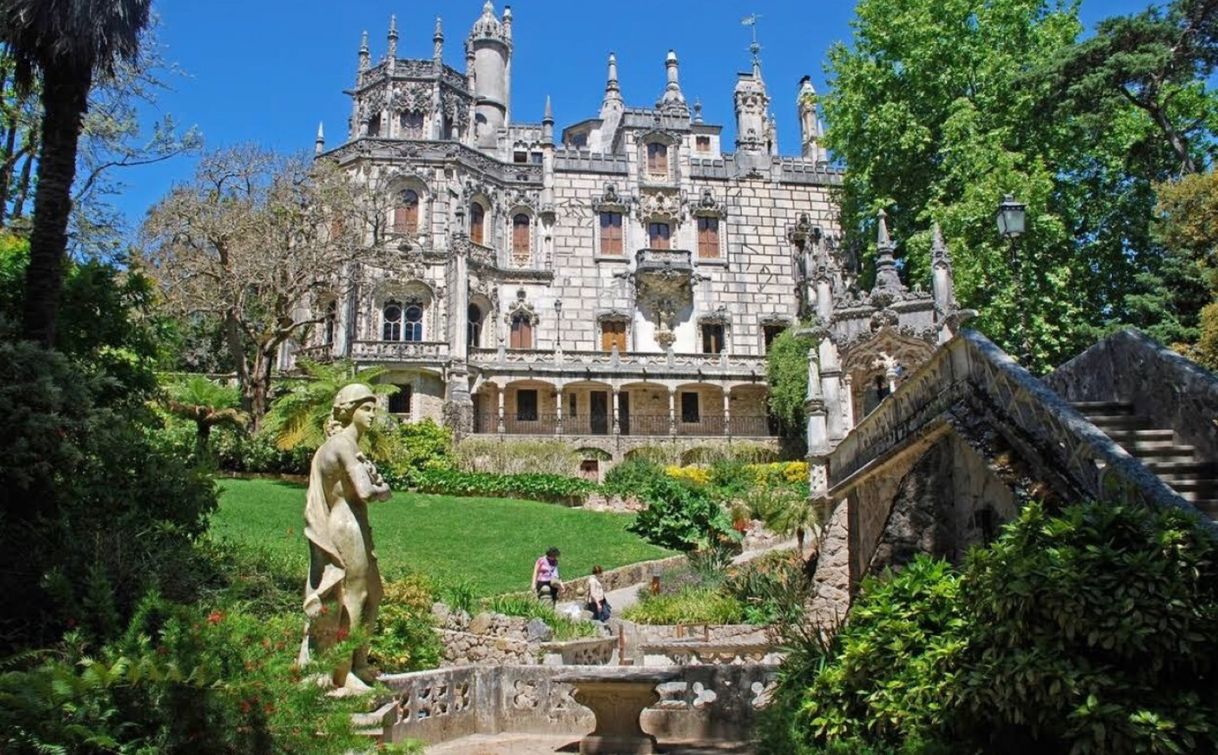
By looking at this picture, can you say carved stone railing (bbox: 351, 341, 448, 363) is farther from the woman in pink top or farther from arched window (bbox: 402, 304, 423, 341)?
the woman in pink top

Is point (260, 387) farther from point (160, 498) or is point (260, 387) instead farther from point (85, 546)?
point (85, 546)

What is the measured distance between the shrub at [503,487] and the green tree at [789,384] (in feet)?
35.6

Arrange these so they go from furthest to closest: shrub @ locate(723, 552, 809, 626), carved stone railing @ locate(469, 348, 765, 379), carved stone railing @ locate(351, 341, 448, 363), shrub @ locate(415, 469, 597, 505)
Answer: carved stone railing @ locate(469, 348, 765, 379), carved stone railing @ locate(351, 341, 448, 363), shrub @ locate(415, 469, 597, 505), shrub @ locate(723, 552, 809, 626)

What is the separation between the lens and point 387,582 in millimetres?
13398

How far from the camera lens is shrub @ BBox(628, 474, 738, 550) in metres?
25.0

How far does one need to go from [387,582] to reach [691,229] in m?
34.3

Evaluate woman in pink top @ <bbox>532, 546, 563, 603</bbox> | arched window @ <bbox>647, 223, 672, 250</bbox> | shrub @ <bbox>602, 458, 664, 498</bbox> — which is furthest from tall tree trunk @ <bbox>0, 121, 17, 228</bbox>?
arched window @ <bbox>647, 223, 672, 250</bbox>

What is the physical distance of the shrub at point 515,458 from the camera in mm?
33375

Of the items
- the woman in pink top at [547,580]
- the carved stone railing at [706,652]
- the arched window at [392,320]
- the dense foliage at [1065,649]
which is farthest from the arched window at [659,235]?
the dense foliage at [1065,649]

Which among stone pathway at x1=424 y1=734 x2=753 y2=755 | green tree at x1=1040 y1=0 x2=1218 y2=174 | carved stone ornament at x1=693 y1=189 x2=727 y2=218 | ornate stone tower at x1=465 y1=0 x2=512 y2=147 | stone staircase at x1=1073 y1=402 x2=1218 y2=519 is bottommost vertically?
stone pathway at x1=424 y1=734 x2=753 y2=755

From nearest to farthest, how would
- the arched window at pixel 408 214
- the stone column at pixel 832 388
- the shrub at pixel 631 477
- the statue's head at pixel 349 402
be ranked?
the statue's head at pixel 349 402, the stone column at pixel 832 388, the shrub at pixel 631 477, the arched window at pixel 408 214

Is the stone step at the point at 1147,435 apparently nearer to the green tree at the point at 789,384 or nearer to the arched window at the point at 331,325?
the green tree at the point at 789,384

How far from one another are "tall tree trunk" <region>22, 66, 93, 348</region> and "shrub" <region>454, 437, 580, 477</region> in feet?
70.8

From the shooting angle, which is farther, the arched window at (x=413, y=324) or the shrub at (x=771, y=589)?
the arched window at (x=413, y=324)
